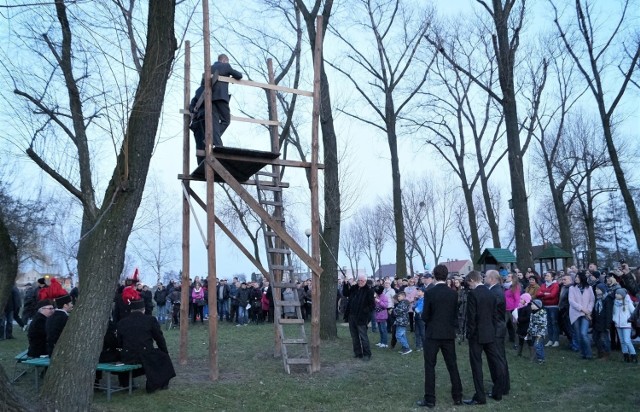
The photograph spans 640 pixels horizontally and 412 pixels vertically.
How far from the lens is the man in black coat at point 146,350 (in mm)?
8906

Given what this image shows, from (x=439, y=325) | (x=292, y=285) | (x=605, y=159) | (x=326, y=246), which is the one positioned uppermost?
(x=605, y=159)

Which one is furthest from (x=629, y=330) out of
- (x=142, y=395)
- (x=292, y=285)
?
(x=142, y=395)

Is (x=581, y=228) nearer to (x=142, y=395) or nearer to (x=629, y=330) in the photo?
(x=629, y=330)

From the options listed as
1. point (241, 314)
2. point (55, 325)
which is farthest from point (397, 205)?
point (55, 325)

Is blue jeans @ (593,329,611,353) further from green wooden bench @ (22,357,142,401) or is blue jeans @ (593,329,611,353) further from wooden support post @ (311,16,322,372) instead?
green wooden bench @ (22,357,142,401)

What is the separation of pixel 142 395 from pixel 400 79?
65.2 feet

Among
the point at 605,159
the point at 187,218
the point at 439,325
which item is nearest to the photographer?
the point at 439,325

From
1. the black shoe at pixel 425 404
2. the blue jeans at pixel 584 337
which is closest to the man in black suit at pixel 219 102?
the black shoe at pixel 425 404

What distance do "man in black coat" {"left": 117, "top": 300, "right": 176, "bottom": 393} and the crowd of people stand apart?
13.5 feet

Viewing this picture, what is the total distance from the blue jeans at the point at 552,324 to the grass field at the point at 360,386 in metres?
0.83

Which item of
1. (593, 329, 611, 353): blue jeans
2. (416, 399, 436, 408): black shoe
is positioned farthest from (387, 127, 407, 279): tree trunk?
(416, 399, 436, 408): black shoe

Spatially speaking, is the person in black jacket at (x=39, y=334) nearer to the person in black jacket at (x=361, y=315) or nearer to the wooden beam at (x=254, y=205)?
the wooden beam at (x=254, y=205)

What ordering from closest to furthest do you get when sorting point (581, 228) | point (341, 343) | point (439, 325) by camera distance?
point (439, 325)
point (341, 343)
point (581, 228)

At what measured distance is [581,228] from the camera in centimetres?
5612
